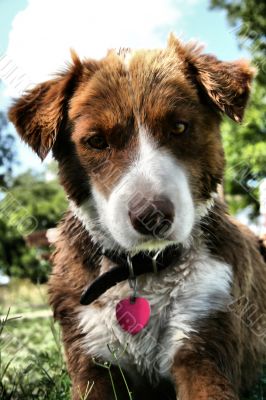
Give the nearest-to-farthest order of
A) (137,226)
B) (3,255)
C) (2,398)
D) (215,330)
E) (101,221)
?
(137,226) → (215,330) → (101,221) → (2,398) → (3,255)

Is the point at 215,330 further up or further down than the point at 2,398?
further up

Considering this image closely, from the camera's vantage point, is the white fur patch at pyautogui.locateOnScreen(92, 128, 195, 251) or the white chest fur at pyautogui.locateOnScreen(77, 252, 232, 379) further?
the white chest fur at pyautogui.locateOnScreen(77, 252, 232, 379)

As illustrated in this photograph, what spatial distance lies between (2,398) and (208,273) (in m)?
1.63

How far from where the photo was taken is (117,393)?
328 centimetres

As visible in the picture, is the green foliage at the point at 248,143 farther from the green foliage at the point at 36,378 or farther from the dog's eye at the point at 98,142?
the dog's eye at the point at 98,142

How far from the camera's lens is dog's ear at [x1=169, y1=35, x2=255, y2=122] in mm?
3305

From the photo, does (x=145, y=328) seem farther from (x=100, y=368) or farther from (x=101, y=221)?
(x=101, y=221)

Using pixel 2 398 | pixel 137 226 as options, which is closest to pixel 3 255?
pixel 2 398

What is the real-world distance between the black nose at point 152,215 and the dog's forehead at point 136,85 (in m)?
0.54

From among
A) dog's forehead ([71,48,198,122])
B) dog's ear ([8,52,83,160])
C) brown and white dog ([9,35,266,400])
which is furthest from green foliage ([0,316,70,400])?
dog's forehead ([71,48,198,122])

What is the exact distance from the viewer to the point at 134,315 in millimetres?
3158

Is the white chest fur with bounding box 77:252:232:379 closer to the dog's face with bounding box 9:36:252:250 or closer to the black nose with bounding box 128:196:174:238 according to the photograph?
the dog's face with bounding box 9:36:252:250

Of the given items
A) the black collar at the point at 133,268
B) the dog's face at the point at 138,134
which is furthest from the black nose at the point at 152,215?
the black collar at the point at 133,268

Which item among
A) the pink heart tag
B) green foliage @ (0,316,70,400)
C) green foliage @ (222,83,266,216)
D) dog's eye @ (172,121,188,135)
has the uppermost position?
dog's eye @ (172,121,188,135)
